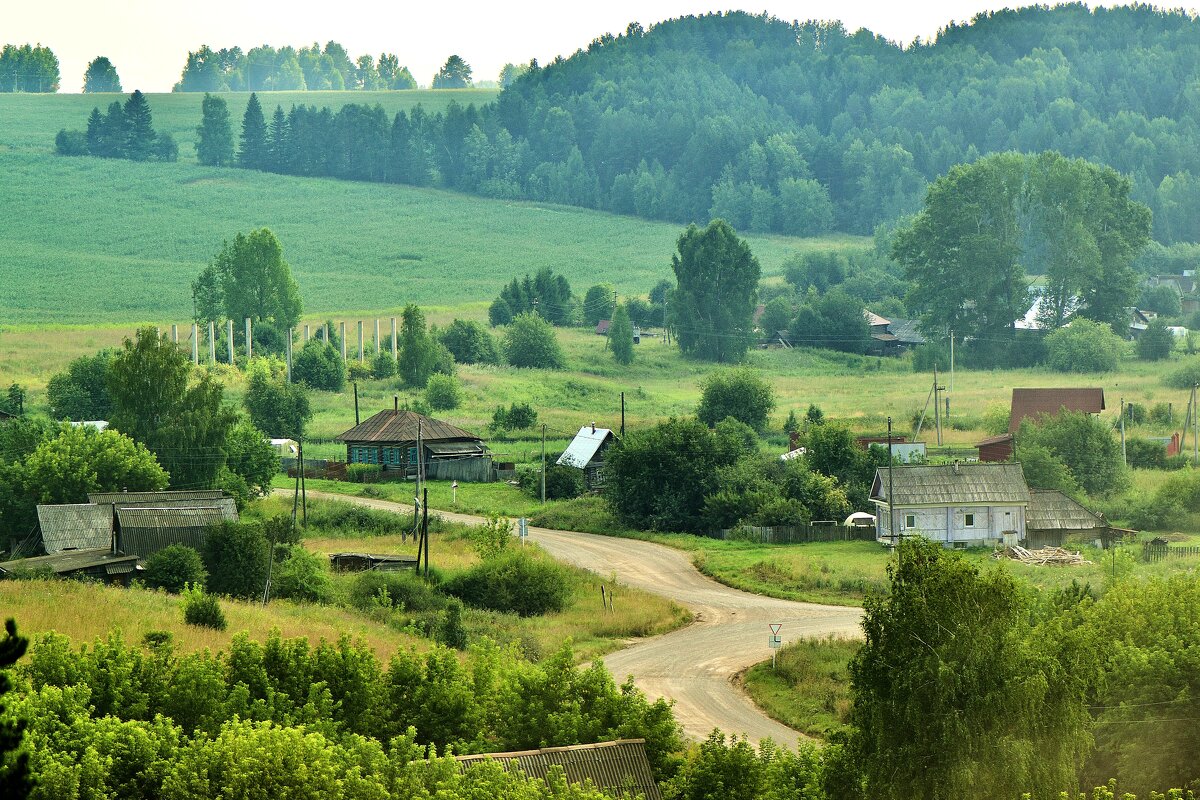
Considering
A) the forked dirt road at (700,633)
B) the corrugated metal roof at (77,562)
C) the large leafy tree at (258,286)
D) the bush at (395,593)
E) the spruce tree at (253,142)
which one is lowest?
the forked dirt road at (700,633)

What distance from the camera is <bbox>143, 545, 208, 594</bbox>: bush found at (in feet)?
122

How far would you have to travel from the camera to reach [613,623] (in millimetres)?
38375

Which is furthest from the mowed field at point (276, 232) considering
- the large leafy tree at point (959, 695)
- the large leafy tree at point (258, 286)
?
the large leafy tree at point (959, 695)

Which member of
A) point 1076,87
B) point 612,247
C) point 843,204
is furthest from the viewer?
point 1076,87

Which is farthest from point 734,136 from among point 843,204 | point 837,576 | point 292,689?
point 292,689

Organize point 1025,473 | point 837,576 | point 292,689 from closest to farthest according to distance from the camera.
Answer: point 292,689, point 837,576, point 1025,473

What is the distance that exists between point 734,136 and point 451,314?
76984 millimetres

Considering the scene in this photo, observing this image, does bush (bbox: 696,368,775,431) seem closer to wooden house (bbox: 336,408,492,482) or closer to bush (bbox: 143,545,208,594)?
wooden house (bbox: 336,408,492,482)

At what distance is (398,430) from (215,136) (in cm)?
10732

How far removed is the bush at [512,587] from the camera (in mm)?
39156

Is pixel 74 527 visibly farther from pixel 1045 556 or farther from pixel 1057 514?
pixel 1057 514

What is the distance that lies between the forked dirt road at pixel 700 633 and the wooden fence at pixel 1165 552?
8.92 m

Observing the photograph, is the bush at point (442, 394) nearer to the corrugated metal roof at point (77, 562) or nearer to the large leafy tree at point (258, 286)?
the large leafy tree at point (258, 286)

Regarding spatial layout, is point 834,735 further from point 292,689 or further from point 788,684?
point 788,684
